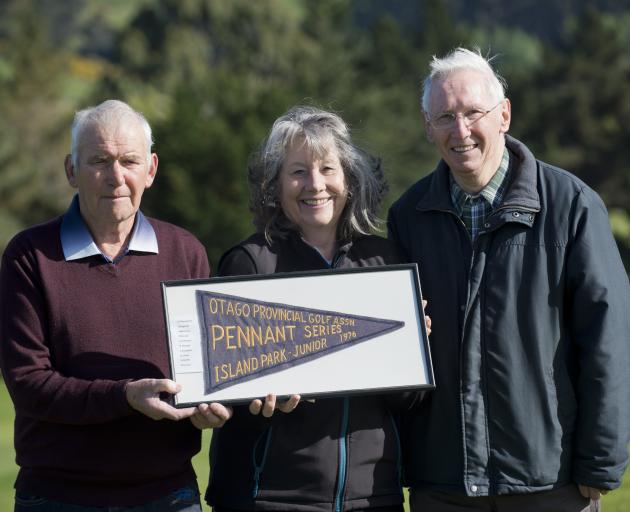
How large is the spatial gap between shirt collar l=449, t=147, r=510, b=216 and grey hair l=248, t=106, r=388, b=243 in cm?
35

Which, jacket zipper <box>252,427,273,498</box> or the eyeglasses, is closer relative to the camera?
jacket zipper <box>252,427,273,498</box>

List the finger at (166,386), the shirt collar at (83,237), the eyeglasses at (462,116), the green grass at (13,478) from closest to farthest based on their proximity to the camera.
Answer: the finger at (166,386) < the shirt collar at (83,237) < the eyeglasses at (462,116) < the green grass at (13,478)

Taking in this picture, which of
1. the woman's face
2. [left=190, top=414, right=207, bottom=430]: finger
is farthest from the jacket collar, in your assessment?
[left=190, top=414, right=207, bottom=430]: finger

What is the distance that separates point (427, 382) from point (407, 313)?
0.28 meters

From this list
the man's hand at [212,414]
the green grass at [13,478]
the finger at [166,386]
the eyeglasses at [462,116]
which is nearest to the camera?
the finger at [166,386]

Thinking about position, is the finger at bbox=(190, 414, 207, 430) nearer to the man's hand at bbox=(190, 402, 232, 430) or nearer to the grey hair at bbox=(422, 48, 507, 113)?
the man's hand at bbox=(190, 402, 232, 430)

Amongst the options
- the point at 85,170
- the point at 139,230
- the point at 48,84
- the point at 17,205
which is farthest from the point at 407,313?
the point at 48,84

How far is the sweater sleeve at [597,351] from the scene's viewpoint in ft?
13.9

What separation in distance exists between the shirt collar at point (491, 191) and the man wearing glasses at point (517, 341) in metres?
0.02

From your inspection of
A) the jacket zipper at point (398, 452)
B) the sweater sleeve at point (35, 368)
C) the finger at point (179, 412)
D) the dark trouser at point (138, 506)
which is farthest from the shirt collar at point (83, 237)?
the jacket zipper at point (398, 452)

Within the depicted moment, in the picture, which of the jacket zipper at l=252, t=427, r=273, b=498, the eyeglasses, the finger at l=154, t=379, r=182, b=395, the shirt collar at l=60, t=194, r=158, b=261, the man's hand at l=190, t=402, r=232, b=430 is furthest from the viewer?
the eyeglasses

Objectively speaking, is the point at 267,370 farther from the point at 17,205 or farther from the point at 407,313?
the point at 17,205

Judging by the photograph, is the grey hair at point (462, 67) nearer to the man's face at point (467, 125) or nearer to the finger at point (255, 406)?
the man's face at point (467, 125)

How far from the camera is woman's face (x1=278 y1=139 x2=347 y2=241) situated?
4379 millimetres
